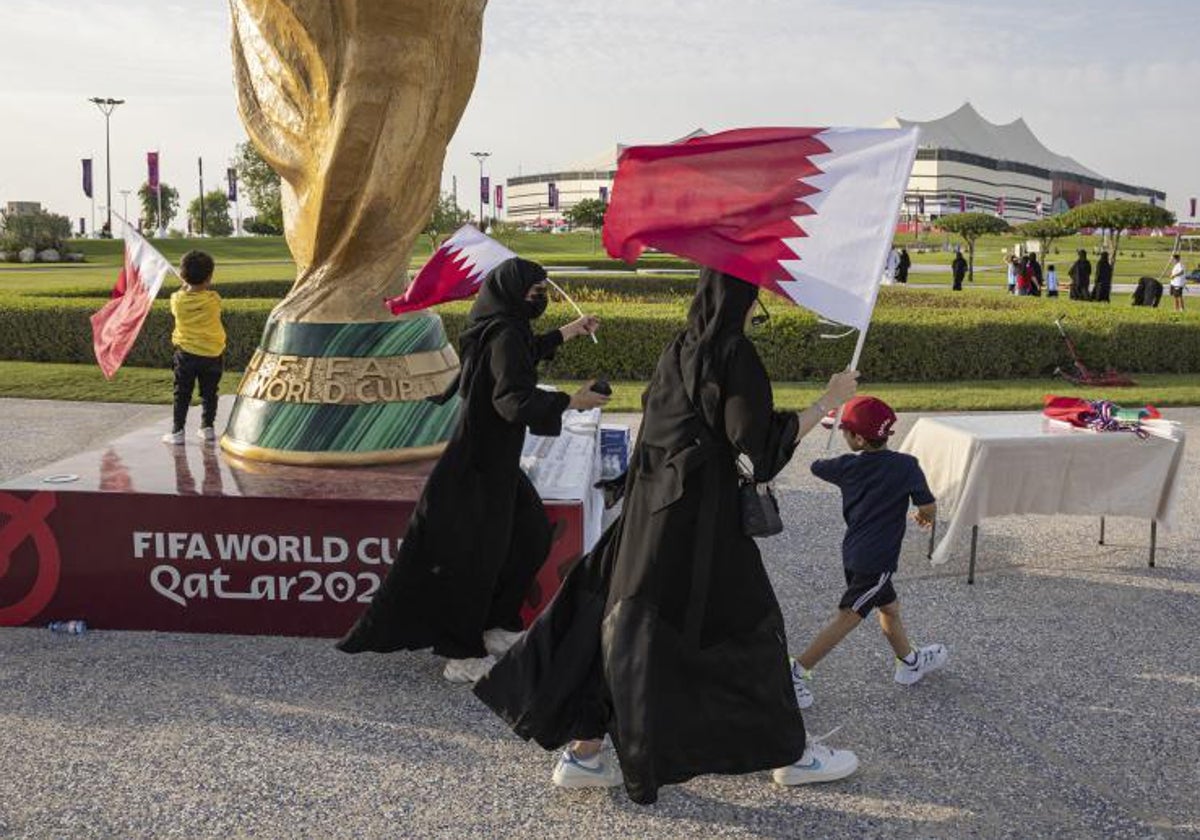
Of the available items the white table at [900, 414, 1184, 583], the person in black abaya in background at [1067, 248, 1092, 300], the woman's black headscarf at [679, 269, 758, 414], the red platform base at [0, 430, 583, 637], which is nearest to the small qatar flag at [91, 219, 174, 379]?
the red platform base at [0, 430, 583, 637]

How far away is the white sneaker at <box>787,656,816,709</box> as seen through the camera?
14.1 feet

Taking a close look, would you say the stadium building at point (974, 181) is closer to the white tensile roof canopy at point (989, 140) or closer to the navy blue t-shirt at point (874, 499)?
the white tensile roof canopy at point (989, 140)

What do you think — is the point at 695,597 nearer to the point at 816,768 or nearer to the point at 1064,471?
the point at 816,768

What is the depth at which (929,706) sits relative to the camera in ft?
14.3

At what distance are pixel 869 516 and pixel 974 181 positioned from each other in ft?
362

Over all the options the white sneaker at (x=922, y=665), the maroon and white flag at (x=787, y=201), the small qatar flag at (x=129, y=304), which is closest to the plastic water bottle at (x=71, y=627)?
the small qatar flag at (x=129, y=304)

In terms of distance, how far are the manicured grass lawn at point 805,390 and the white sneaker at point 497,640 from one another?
6.83 meters

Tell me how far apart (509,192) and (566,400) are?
138035 mm

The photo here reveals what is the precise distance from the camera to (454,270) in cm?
535

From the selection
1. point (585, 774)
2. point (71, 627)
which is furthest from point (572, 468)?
point (71, 627)

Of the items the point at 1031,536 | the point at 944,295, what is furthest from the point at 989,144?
the point at 1031,536

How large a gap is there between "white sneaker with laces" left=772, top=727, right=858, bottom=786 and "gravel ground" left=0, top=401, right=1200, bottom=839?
0.12ft

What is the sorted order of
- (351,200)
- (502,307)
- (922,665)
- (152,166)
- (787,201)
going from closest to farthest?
(787,201) < (502,307) < (922,665) < (351,200) < (152,166)

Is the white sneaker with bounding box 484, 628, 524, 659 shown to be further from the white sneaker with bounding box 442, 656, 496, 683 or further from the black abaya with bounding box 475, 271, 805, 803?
the black abaya with bounding box 475, 271, 805, 803
